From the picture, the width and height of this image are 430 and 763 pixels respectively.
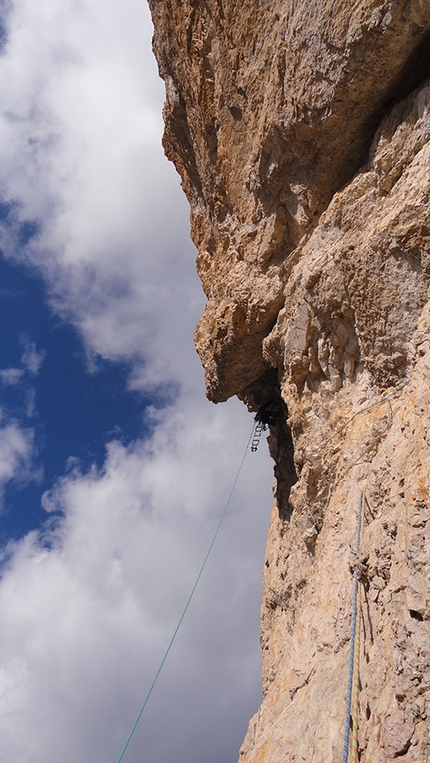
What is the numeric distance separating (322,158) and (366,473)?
17.1ft

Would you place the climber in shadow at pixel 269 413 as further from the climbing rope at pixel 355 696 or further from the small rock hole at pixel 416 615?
the small rock hole at pixel 416 615

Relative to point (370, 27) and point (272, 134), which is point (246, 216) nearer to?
point (272, 134)

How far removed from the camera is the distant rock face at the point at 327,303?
5512 millimetres

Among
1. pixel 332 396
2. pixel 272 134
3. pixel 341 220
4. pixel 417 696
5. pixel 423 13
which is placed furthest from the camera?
pixel 272 134

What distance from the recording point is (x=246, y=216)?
11.4m

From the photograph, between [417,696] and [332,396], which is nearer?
[417,696]

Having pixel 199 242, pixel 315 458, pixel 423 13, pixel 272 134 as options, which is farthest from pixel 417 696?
pixel 199 242

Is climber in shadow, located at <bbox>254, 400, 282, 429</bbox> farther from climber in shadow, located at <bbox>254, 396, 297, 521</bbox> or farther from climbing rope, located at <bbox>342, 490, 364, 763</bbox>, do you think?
climbing rope, located at <bbox>342, 490, 364, 763</bbox>

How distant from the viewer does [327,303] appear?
8758 mm

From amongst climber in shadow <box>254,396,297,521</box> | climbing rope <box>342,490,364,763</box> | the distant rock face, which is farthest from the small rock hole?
climber in shadow <box>254,396,297,521</box>

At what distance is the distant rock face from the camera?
551 cm

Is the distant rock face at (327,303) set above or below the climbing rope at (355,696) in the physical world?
above

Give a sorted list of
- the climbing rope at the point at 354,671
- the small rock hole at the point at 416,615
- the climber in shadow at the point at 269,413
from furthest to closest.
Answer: the climber in shadow at the point at 269,413 < the climbing rope at the point at 354,671 < the small rock hole at the point at 416,615

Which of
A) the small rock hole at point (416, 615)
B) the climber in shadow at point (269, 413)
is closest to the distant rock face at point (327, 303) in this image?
the small rock hole at point (416, 615)
